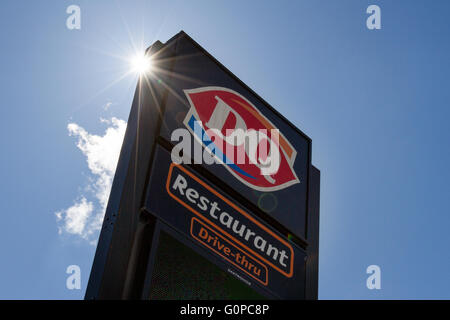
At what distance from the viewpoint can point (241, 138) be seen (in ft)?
15.6

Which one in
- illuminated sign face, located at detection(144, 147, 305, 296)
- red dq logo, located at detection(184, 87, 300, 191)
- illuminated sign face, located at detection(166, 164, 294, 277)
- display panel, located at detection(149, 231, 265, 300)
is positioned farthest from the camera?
red dq logo, located at detection(184, 87, 300, 191)

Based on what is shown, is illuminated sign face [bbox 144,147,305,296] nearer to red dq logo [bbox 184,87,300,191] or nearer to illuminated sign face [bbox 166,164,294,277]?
illuminated sign face [bbox 166,164,294,277]

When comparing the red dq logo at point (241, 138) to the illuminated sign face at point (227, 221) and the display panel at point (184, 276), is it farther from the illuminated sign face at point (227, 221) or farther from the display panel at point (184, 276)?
the display panel at point (184, 276)

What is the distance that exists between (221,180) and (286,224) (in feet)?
2.53

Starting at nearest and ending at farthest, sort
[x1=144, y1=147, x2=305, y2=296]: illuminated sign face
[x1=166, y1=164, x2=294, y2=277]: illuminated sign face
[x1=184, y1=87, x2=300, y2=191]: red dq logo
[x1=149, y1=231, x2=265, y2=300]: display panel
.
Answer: [x1=149, y1=231, x2=265, y2=300]: display panel, [x1=144, y1=147, x2=305, y2=296]: illuminated sign face, [x1=166, y1=164, x2=294, y2=277]: illuminated sign face, [x1=184, y1=87, x2=300, y2=191]: red dq logo

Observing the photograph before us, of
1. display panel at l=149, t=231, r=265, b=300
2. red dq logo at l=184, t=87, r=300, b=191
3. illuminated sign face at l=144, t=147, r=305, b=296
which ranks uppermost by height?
red dq logo at l=184, t=87, r=300, b=191

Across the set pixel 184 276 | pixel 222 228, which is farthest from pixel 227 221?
pixel 184 276

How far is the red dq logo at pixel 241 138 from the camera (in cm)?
441

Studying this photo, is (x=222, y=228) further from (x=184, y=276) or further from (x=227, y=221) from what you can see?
(x=184, y=276)

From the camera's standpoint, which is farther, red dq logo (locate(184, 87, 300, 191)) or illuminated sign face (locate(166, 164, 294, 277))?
red dq logo (locate(184, 87, 300, 191))

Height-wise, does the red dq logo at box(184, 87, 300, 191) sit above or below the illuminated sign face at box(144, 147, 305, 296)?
above

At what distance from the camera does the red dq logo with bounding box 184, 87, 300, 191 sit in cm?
441

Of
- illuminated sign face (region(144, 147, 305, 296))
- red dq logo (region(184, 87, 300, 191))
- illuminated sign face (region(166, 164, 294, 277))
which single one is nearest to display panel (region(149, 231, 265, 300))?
illuminated sign face (region(144, 147, 305, 296))
